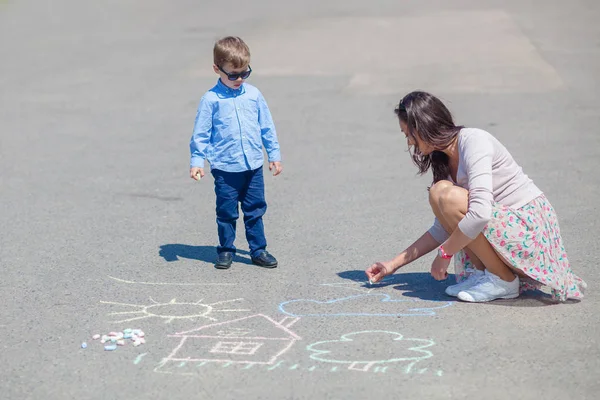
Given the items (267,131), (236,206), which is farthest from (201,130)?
(236,206)

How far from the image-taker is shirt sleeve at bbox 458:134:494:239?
14.8 ft

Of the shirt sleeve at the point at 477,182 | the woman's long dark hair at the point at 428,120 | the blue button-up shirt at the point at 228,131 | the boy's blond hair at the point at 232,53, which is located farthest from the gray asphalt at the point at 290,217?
the boy's blond hair at the point at 232,53

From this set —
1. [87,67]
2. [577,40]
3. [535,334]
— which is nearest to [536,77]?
[577,40]

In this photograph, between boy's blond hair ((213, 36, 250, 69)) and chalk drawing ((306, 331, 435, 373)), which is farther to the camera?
boy's blond hair ((213, 36, 250, 69))

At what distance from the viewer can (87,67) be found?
1248 cm

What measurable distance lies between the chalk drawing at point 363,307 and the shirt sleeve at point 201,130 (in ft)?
3.68

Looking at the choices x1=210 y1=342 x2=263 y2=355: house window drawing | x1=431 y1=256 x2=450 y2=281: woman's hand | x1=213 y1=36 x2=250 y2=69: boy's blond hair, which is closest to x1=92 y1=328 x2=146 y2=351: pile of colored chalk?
x1=210 y1=342 x2=263 y2=355: house window drawing

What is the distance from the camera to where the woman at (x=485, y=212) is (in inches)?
181

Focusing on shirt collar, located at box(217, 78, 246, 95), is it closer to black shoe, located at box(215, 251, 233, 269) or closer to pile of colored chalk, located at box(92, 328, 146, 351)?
black shoe, located at box(215, 251, 233, 269)

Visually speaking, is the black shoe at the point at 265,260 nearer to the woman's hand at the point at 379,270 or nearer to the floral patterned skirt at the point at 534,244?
the woman's hand at the point at 379,270

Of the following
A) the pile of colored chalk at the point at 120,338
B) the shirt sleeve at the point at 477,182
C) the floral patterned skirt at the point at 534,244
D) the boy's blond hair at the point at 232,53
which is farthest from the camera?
the boy's blond hair at the point at 232,53

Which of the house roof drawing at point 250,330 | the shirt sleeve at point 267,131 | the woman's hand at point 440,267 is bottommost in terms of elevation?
the house roof drawing at point 250,330

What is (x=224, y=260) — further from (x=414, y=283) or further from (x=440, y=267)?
(x=440, y=267)

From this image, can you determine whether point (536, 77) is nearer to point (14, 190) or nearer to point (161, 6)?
point (14, 190)
